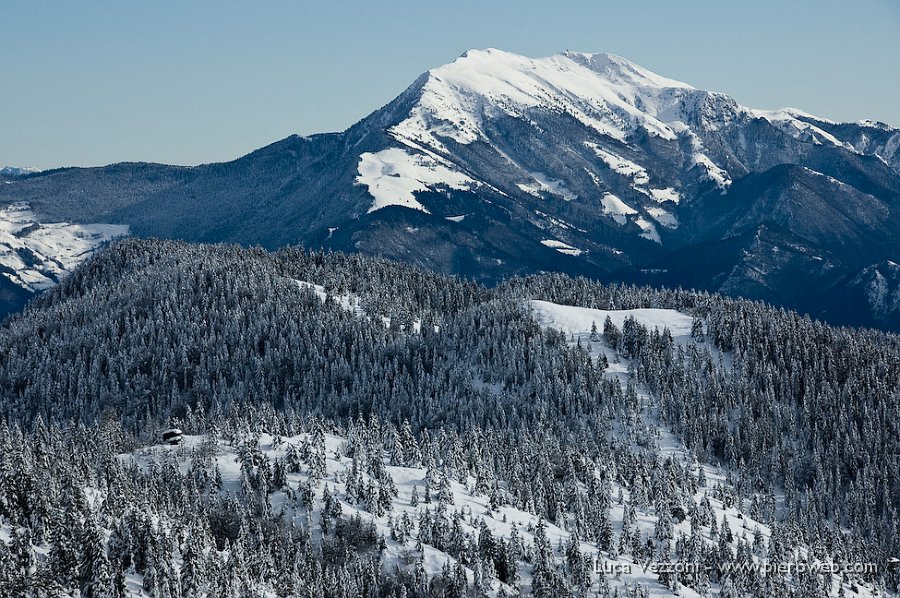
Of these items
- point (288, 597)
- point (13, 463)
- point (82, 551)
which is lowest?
point (288, 597)

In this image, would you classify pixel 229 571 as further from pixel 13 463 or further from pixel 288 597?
pixel 13 463

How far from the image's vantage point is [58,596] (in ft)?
553

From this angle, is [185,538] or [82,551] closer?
[82,551]

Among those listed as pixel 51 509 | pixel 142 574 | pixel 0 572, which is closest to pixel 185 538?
pixel 142 574

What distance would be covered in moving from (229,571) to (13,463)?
4403 centimetres

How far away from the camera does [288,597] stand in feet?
650

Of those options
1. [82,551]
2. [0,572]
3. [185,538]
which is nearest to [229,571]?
[185,538]

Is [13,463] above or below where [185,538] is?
above

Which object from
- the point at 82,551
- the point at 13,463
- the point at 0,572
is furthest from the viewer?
the point at 13,463

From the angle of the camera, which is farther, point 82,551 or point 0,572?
point 82,551

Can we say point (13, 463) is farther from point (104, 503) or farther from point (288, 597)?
point (288, 597)

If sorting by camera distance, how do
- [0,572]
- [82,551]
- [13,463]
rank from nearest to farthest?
[0,572]
[82,551]
[13,463]

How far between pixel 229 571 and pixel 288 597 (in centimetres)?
1341

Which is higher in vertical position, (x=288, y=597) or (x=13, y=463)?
(x=13, y=463)
